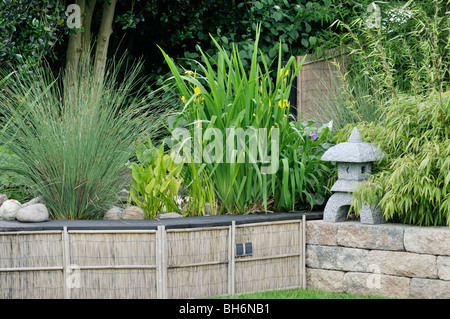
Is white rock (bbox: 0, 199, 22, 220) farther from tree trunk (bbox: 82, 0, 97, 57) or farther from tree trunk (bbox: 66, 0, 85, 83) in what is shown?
tree trunk (bbox: 82, 0, 97, 57)

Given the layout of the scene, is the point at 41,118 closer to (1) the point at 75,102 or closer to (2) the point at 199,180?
(1) the point at 75,102

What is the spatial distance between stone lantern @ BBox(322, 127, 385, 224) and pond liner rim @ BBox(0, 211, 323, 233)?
0.34 meters

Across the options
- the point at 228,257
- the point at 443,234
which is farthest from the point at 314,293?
the point at 443,234

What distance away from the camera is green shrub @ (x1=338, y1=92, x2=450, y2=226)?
406 cm

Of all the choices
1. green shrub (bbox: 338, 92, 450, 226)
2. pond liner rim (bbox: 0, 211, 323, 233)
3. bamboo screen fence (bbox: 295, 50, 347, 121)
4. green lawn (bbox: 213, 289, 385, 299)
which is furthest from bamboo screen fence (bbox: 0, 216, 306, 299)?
bamboo screen fence (bbox: 295, 50, 347, 121)

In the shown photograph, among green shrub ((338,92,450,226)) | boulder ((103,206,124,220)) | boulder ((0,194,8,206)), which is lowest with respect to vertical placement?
boulder ((103,206,124,220))

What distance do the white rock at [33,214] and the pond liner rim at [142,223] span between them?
0.09 ft

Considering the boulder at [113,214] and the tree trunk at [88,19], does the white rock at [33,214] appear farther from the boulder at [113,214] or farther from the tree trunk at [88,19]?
the tree trunk at [88,19]

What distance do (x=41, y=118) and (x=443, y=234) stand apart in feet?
8.54

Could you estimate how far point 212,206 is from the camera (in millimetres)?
4543

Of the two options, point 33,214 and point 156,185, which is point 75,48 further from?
point 33,214

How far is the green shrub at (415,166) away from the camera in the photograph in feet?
13.3

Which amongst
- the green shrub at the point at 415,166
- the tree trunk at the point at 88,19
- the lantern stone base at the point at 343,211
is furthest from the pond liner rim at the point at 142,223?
the tree trunk at the point at 88,19

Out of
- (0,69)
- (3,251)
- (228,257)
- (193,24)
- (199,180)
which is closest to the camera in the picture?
(3,251)
